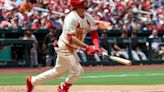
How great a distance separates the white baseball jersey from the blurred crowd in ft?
30.1

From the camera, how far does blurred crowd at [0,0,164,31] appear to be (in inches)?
710

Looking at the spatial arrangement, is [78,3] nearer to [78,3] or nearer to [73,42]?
[78,3]

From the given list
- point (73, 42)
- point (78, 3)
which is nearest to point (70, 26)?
point (73, 42)

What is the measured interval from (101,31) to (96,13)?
186 cm

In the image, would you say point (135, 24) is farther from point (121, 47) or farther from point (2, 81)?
point (2, 81)

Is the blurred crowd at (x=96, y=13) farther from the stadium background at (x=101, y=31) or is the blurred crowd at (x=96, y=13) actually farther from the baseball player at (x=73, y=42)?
the baseball player at (x=73, y=42)

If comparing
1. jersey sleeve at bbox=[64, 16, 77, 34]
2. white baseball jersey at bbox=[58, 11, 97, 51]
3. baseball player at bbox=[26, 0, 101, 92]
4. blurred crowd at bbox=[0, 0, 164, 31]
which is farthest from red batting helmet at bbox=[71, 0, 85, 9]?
blurred crowd at bbox=[0, 0, 164, 31]

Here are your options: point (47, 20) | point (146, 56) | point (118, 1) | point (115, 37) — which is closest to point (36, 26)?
point (47, 20)

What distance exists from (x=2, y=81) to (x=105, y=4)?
33.5 feet

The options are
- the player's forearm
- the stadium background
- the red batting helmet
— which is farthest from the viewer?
the stadium background

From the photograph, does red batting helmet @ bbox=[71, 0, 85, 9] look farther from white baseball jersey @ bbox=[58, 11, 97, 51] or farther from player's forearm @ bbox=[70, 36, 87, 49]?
player's forearm @ bbox=[70, 36, 87, 49]

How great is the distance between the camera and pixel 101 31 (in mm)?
19297

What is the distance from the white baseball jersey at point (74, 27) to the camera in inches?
325

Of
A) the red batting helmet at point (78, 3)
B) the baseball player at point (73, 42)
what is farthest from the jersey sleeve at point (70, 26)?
the red batting helmet at point (78, 3)
